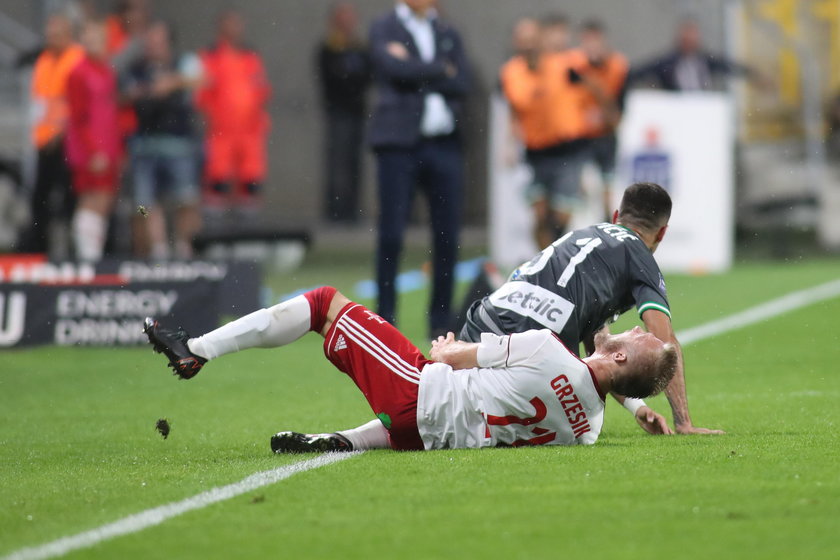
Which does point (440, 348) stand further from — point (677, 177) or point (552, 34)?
point (677, 177)

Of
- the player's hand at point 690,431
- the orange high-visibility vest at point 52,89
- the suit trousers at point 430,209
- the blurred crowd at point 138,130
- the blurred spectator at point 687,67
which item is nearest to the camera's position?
the player's hand at point 690,431

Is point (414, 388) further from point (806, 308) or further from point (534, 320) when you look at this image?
point (806, 308)

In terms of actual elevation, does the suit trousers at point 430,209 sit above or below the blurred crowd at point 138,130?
below

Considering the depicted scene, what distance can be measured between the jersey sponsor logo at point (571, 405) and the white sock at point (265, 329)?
1206 mm

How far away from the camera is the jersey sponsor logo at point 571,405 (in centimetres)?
596

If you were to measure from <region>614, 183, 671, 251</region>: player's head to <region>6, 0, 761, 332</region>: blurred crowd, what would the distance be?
4.05 meters

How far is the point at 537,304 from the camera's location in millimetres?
6695

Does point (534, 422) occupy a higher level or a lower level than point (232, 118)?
lower

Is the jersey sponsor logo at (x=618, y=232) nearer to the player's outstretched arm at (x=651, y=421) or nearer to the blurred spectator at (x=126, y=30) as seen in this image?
the player's outstretched arm at (x=651, y=421)

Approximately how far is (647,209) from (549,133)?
8.12 metres

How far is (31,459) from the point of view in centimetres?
650

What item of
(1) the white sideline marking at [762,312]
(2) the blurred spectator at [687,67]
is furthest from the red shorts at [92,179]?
(2) the blurred spectator at [687,67]

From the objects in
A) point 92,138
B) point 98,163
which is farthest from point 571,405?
point 92,138

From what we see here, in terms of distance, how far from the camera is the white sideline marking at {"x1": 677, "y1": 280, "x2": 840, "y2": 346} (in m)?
11.2
